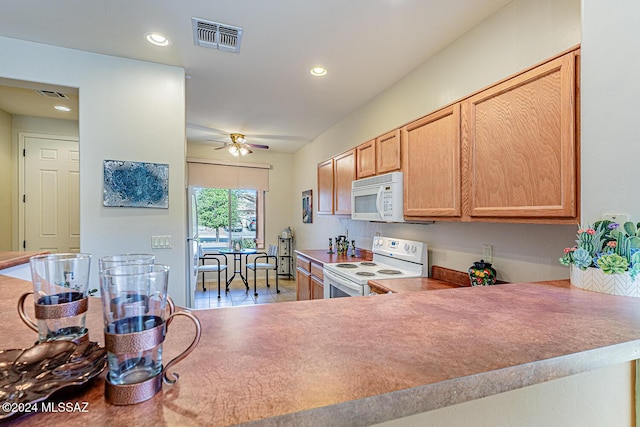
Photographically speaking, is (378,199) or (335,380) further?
(378,199)

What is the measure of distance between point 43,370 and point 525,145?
6.15ft

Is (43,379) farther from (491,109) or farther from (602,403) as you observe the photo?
(491,109)

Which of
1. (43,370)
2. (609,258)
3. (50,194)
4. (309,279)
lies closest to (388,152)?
(609,258)

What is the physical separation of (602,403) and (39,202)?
5.39m

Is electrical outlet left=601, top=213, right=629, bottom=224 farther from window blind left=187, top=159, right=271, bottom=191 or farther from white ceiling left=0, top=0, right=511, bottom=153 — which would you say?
window blind left=187, top=159, right=271, bottom=191

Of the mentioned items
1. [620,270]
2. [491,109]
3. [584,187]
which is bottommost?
[620,270]

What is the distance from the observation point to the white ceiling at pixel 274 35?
6.26 feet

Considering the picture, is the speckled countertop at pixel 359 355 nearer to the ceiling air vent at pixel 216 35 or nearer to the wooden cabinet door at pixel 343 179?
the ceiling air vent at pixel 216 35

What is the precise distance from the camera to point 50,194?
389cm

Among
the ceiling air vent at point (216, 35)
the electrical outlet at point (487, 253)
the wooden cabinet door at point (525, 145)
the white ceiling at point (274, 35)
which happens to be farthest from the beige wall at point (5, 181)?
the electrical outlet at point (487, 253)

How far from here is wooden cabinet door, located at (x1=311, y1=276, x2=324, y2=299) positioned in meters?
3.30

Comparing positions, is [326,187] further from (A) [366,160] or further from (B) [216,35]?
(B) [216,35]

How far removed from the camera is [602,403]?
0.94 metres

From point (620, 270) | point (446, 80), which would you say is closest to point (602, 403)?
point (620, 270)
